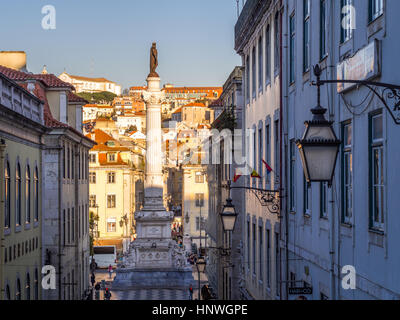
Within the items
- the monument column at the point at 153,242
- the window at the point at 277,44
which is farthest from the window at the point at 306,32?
the monument column at the point at 153,242

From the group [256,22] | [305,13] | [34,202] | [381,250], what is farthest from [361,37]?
[34,202]

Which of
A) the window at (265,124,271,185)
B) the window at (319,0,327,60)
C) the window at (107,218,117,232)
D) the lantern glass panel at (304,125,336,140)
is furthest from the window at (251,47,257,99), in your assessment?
→ the window at (107,218,117,232)

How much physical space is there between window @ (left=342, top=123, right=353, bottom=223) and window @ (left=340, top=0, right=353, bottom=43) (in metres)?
1.31

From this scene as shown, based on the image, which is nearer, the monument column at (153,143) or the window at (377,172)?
the window at (377,172)

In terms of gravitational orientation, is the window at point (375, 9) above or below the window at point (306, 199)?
above

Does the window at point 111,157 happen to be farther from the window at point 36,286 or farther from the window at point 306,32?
the window at point 306,32

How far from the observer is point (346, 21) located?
12828mm

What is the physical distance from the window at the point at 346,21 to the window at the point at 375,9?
107cm

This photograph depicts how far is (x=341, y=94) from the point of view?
42.5ft

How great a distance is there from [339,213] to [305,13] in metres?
5.00

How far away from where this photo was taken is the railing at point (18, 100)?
78.3 feet

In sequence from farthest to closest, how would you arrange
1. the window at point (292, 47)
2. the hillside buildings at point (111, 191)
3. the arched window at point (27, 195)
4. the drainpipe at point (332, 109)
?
the hillside buildings at point (111, 191) → the arched window at point (27, 195) → the window at point (292, 47) → the drainpipe at point (332, 109)

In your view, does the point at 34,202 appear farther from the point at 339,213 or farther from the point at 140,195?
the point at 140,195

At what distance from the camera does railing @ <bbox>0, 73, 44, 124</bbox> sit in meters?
23.9
